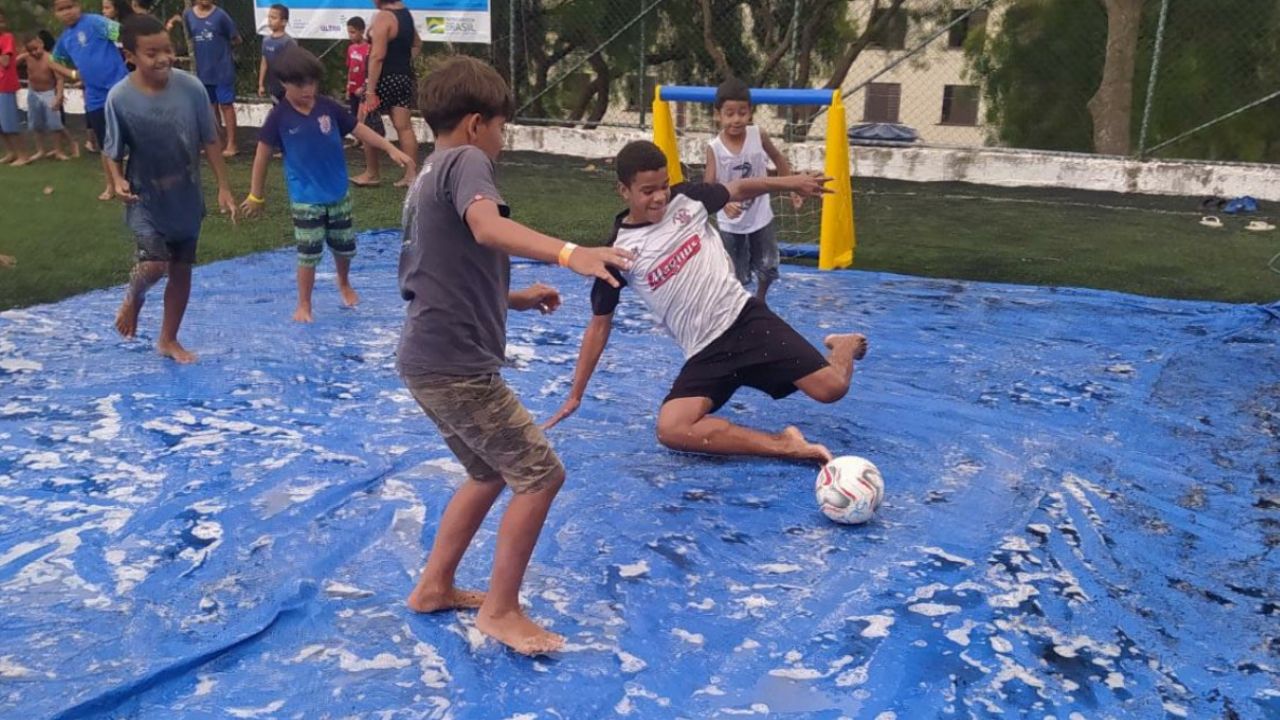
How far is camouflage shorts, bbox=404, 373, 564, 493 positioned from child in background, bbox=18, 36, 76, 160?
12173 millimetres

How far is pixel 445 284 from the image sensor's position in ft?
10.3

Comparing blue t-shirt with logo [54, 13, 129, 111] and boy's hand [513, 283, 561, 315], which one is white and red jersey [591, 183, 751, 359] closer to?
boy's hand [513, 283, 561, 315]

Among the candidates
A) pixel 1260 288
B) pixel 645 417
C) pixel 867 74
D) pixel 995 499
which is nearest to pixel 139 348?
pixel 645 417

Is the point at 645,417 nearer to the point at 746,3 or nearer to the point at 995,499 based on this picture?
the point at 995,499

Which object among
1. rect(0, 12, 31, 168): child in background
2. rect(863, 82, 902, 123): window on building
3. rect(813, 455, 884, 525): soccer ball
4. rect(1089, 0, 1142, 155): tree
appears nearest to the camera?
rect(813, 455, 884, 525): soccer ball

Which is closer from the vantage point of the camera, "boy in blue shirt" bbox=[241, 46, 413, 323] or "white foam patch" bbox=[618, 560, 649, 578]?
"white foam patch" bbox=[618, 560, 649, 578]

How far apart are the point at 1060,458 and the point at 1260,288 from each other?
440cm

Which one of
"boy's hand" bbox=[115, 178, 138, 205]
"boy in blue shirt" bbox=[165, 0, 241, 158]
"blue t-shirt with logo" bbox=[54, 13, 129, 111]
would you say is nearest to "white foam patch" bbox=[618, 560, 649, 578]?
"boy's hand" bbox=[115, 178, 138, 205]

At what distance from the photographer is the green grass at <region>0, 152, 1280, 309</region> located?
26.9ft

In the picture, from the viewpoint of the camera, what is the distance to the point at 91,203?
10.6 metres

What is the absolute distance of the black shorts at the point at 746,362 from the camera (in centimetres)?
487

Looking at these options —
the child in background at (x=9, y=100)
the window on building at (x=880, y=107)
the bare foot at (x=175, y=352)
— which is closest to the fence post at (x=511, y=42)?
the child in background at (x=9, y=100)

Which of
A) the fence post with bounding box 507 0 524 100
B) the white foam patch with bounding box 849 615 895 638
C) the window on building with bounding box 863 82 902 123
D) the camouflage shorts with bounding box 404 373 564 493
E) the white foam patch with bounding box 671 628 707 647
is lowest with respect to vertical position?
the white foam patch with bounding box 671 628 707 647

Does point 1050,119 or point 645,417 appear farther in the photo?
point 1050,119
